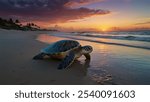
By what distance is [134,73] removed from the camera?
15.1 ft

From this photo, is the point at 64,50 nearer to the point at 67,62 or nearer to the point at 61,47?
the point at 61,47

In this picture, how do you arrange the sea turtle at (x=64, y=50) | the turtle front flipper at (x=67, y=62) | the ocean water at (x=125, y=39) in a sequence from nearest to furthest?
the turtle front flipper at (x=67, y=62)
the sea turtle at (x=64, y=50)
the ocean water at (x=125, y=39)

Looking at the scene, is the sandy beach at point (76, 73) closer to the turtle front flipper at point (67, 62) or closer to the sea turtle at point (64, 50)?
the turtle front flipper at point (67, 62)

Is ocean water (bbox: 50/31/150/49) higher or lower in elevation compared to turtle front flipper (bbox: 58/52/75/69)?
higher

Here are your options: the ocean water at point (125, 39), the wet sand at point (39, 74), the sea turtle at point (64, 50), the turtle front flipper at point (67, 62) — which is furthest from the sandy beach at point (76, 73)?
the ocean water at point (125, 39)

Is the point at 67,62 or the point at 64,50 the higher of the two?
the point at 64,50

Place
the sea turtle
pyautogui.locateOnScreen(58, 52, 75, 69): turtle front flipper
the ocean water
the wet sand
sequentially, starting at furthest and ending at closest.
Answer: the ocean water → the sea turtle → pyautogui.locateOnScreen(58, 52, 75, 69): turtle front flipper → the wet sand

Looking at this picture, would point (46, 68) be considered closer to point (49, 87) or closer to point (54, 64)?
point (54, 64)

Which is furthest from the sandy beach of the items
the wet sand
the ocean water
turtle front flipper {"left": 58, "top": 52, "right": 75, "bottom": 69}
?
the ocean water

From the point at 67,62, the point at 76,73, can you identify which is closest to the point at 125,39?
the point at 67,62

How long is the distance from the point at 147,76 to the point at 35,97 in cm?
253

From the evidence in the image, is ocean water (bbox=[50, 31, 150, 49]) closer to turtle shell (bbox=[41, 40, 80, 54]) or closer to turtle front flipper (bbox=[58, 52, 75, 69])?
turtle shell (bbox=[41, 40, 80, 54])

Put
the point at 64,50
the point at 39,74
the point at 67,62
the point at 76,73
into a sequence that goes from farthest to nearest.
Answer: the point at 64,50 < the point at 67,62 < the point at 76,73 < the point at 39,74

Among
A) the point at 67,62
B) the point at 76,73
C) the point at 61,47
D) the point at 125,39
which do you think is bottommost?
the point at 76,73
